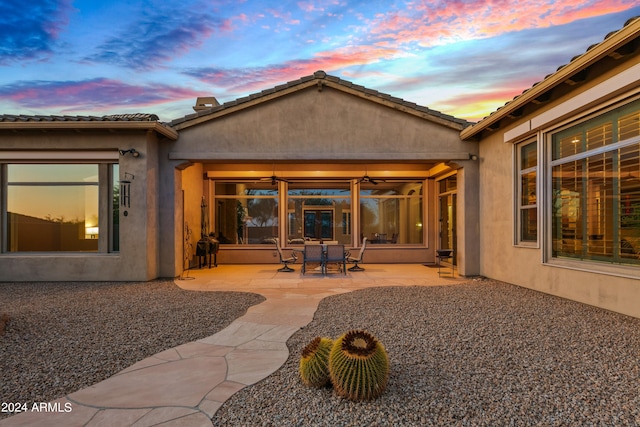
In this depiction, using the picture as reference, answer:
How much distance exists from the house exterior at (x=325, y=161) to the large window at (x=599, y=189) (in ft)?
0.09

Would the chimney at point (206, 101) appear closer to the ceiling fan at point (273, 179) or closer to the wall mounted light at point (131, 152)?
the ceiling fan at point (273, 179)

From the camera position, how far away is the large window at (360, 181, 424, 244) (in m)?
12.7

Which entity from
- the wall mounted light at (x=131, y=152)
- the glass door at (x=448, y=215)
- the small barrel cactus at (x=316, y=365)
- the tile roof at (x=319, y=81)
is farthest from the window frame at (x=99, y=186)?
the glass door at (x=448, y=215)

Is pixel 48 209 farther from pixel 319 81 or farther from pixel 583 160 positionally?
pixel 583 160

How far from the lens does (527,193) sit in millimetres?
7430

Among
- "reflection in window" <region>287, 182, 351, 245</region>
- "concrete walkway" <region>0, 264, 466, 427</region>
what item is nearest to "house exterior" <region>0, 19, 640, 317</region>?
"reflection in window" <region>287, 182, 351, 245</region>

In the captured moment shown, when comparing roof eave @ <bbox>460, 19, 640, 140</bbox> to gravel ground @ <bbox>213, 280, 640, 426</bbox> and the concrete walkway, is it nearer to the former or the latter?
gravel ground @ <bbox>213, 280, 640, 426</bbox>

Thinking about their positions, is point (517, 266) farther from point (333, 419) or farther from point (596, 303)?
point (333, 419)

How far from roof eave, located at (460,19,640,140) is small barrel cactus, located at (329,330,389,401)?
4821 mm

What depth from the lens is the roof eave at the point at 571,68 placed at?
14.1ft

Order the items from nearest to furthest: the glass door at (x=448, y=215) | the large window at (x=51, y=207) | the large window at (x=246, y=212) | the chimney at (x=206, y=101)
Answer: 1. the large window at (x=51, y=207)
2. the glass door at (x=448, y=215)
3. the chimney at (x=206, y=101)
4. the large window at (x=246, y=212)

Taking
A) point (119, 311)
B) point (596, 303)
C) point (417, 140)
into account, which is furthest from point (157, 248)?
point (596, 303)

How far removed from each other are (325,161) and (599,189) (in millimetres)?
5841

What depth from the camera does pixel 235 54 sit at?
11.5m
